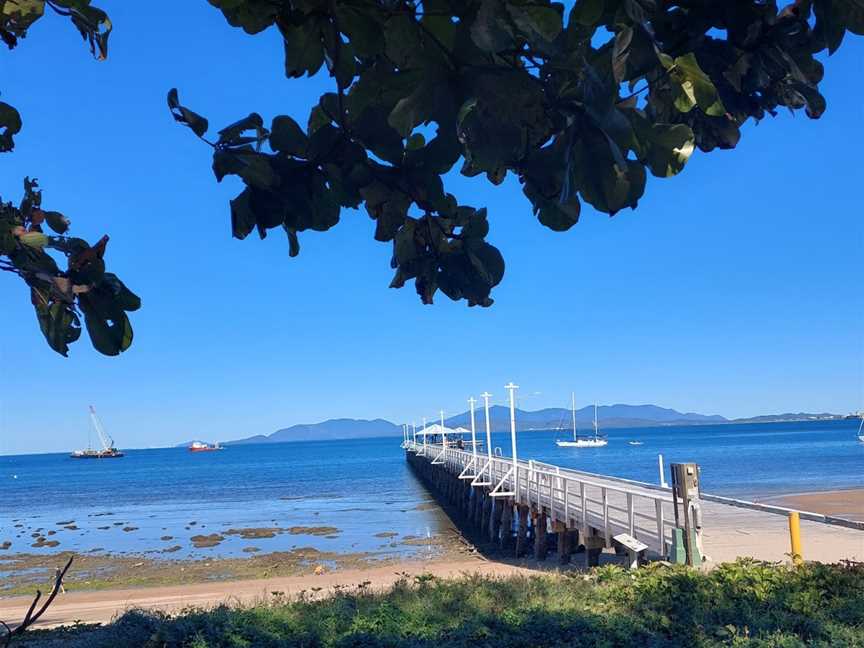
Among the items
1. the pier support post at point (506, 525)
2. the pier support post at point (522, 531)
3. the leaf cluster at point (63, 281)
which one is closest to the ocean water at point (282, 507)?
the pier support post at point (506, 525)

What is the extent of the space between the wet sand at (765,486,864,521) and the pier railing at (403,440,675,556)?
954 centimetres

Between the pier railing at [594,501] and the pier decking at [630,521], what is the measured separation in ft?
0.05

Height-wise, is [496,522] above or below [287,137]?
below

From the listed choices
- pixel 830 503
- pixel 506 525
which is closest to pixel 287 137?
pixel 506 525

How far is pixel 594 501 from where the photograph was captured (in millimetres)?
16172

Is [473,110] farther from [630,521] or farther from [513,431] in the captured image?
[513,431]

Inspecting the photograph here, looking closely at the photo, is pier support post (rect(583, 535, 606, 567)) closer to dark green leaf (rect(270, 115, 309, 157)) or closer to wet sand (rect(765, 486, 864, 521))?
wet sand (rect(765, 486, 864, 521))

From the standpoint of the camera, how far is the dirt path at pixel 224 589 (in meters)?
17.4

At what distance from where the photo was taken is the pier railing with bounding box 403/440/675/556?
12148mm

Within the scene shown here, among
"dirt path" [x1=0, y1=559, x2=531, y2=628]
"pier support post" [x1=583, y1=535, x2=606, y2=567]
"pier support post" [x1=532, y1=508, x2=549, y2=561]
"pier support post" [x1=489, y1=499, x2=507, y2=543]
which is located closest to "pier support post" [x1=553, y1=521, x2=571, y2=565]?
"dirt path" [x1=0, y1=559, x2=531, y2=628]

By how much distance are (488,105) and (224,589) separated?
21.0 meters

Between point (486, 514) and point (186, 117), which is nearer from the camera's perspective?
point (186, 117)

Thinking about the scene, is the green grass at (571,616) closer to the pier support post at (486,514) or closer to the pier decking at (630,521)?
the pier decking at (630,521)

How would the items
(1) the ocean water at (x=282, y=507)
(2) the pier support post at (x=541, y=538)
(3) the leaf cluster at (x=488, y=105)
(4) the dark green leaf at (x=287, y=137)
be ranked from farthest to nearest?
1. (1) the ocean water at (x=282, y=507)
2. (2) the pier support post at (x=541, y=538)
3. (4) the dark green leaf at (x=287, y=137)
4. (3) the leaf cluster at (x=488, y=105)
